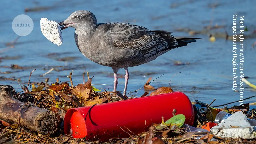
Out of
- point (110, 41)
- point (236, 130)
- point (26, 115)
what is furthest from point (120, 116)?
point (110, 41)

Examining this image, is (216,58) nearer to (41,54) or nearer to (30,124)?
(41,54)

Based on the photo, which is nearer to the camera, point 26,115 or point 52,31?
point 26,115

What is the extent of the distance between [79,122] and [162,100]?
0.85 m

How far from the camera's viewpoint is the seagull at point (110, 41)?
311 inches

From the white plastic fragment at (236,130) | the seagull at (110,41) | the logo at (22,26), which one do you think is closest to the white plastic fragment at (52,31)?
the seagull at (110,41)

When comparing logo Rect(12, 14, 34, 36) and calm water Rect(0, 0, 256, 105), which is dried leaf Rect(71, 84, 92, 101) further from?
logo Rect(12, 14, 34, 36)

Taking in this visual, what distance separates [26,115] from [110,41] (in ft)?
7.52

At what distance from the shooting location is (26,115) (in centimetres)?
593

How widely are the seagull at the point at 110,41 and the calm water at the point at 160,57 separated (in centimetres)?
40

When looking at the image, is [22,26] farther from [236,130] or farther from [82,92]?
[236,130]

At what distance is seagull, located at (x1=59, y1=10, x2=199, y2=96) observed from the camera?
790 cm

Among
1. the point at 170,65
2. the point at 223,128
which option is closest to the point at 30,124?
the point at 223,128

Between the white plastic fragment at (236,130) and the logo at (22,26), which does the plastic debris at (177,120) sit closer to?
the white plastic fragment at (236,130)

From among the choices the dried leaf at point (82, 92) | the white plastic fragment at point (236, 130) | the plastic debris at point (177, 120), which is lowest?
the white plastic fragment at point (236, 130)
